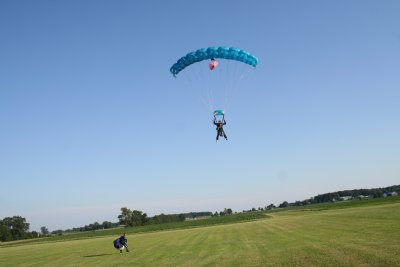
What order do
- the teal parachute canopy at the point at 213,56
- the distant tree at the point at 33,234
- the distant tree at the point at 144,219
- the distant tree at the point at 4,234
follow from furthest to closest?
the distant tree at the point at 144,219 < the distant tree at the point at 33,234 < the distant tree at the point at 4,234 < the teal parachute canopy at the point at 213,56

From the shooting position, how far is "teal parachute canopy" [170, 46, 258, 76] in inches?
1080

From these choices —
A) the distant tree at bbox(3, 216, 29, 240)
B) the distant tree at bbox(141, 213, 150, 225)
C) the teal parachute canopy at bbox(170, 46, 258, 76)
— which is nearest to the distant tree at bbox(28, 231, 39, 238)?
the distant tree at bbox(3, 216, 29, 240)

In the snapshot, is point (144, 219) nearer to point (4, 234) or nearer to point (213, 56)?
point (4, 234)

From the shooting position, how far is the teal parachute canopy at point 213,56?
27.4 metres

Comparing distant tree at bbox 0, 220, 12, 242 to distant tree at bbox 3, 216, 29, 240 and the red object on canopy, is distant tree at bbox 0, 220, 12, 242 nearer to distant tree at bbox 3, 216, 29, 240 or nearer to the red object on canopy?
distant tree at bbox 3, 216, 29, 240

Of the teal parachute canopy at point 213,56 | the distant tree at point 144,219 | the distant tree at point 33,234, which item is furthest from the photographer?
the distant tree at point 144,219

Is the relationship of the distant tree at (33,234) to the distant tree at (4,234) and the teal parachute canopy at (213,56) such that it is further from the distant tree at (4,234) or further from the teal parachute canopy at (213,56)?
the teal parachute canopy at (213,56)

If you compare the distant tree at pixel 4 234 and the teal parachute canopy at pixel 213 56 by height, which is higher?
the teal parachute canopy at pixel 213 56

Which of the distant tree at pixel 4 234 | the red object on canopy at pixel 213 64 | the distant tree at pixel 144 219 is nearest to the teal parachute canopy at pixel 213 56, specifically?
the red object on canopy at pixel 213 64

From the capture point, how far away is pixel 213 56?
27469 mm

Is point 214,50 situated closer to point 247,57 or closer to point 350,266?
point 247,57

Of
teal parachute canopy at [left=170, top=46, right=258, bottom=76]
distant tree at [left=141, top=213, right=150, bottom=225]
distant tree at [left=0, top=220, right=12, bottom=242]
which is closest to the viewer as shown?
teal parachute canopy at [left=170, top=46, right=258, bottom=76]

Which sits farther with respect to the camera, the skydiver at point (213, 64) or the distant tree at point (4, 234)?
the distant tree at point (4, 234)

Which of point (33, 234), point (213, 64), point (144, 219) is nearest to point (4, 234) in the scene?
point (33, 234)
